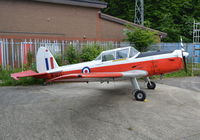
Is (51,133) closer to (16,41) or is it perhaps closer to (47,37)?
(16,41)

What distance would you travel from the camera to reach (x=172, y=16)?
2906 cm

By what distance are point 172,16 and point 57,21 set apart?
66.0 feet

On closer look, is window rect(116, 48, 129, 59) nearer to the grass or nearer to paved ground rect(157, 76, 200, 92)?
paved ground rect(157, 76, 200, 92)

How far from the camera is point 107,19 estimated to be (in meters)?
17.9

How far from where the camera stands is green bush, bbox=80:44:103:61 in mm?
12305

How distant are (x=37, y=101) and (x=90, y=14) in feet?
40.0

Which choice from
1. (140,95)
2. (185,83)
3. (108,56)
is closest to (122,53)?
(108,56)

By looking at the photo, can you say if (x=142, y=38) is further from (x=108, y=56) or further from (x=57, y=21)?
(x=108, y=56)

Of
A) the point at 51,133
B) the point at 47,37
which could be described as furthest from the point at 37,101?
the point at 47,37

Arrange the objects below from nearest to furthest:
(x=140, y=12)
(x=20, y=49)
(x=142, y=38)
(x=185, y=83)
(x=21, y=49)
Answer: (x=185, y=83) → (x=21, y=49) → (x=20, y=49) → (x=142, y=38) → (x=140, y=12)

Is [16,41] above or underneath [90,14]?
underneath

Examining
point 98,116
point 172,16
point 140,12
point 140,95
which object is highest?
point 172,16

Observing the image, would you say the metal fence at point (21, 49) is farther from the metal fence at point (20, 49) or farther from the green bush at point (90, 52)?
the green bush at point (90, 52)

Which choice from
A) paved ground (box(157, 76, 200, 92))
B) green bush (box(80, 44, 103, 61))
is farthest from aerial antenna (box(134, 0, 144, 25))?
paved ground (box(157, 76, 200, 92))
